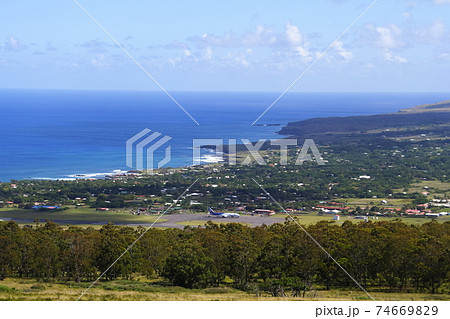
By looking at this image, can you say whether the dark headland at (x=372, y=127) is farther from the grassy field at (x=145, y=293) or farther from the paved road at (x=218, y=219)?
the grassy field at (x=145, y=293)

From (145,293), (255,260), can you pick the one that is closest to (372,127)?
(255,260)

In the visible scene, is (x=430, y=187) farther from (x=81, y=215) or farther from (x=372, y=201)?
(x=81, y=215)

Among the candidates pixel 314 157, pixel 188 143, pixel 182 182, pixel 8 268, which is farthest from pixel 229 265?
pixel 188 143

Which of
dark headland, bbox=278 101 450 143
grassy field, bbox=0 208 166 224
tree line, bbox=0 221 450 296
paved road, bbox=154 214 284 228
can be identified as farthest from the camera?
dark headland, bbox=278 101 450 143

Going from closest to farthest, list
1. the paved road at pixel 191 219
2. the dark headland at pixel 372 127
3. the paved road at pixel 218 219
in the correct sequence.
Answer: the paved road at pixel 191 219, the paved road at pixel 218 219, the dark headland at pixel 372 127

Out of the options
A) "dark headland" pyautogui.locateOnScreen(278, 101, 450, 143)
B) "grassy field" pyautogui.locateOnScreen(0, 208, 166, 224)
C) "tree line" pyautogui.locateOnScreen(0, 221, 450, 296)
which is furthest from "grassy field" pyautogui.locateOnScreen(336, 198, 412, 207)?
"dark headland" pyautogui.locateOnScreen(278, 101, 450, 143)

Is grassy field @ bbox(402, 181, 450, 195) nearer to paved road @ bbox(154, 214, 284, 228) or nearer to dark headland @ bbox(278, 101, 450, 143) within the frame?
paved road @ bbox(154, 214, 284, 228)

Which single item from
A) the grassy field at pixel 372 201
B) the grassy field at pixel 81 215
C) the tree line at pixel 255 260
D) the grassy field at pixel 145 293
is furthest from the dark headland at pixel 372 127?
the grassy field at pixel 145 293
